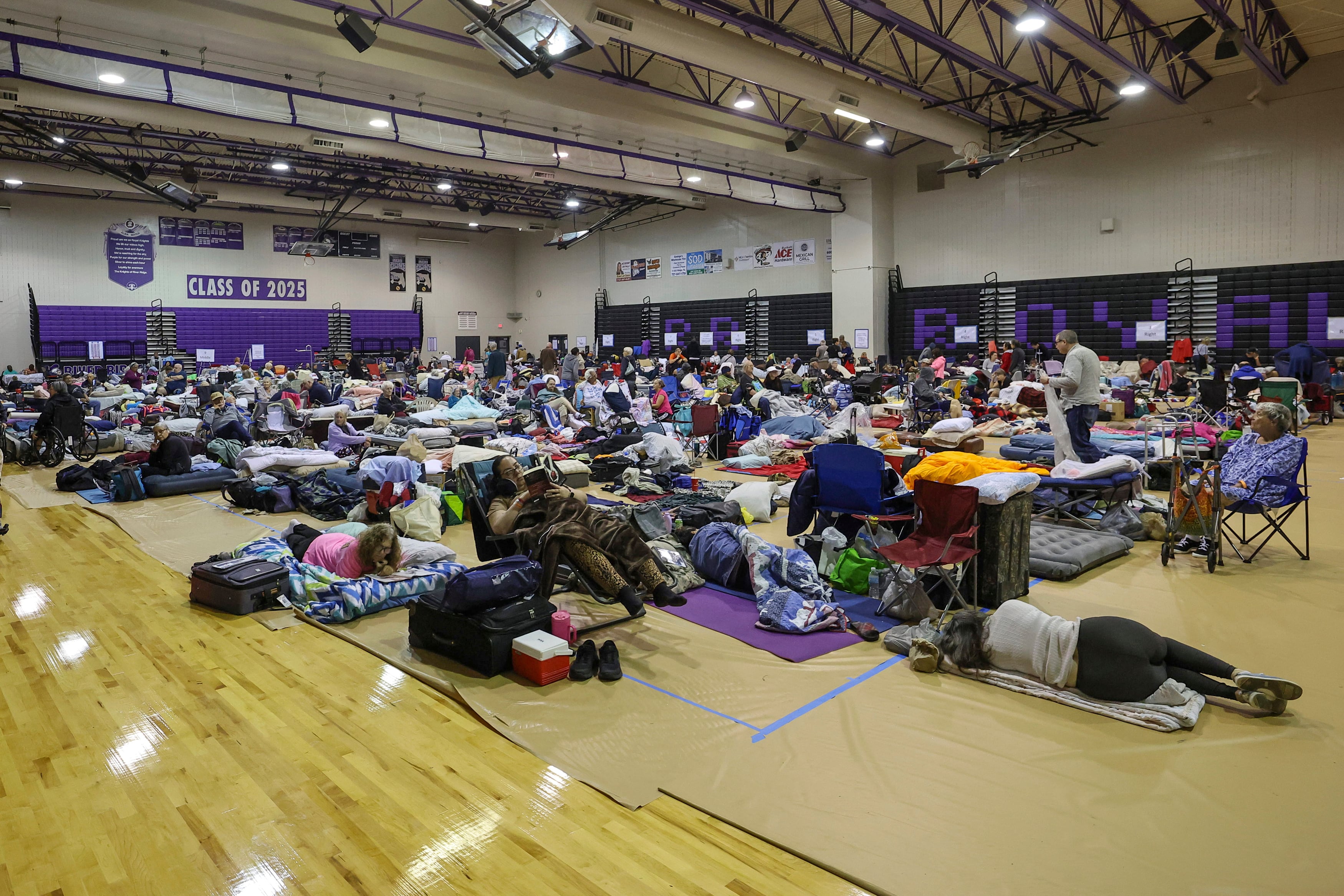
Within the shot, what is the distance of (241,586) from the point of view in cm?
459

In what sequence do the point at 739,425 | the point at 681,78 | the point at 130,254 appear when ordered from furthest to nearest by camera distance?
1. the point at 130,254
2. the point at 681,78
3. the point at 739,425

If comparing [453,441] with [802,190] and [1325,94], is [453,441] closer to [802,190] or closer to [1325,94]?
[802,190]

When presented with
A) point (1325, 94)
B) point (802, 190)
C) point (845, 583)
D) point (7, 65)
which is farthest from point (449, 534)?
point (1325, 94)

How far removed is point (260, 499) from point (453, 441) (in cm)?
259

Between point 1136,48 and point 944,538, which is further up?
point 1136,48

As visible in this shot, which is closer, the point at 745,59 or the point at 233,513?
the point at 233,513

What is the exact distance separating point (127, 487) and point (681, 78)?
10006 millimetres

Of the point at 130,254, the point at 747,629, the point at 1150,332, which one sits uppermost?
the point at 130,254

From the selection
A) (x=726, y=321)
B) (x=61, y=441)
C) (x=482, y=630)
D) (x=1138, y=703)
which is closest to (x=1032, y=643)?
(x=1138, y=703)

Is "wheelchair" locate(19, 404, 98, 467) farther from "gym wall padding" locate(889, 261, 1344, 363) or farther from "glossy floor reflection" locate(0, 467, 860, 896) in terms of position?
"gym wall padding" locate(889, 261, 1344, 363)

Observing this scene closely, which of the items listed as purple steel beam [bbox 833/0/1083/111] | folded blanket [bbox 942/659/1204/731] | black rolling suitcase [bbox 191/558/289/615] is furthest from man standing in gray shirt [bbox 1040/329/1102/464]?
black rolling suitcase [bbox 191/558/289/615]

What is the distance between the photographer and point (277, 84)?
1054 cm

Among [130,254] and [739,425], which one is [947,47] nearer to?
[739,425]

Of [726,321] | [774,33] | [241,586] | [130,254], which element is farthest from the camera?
[726,321]
